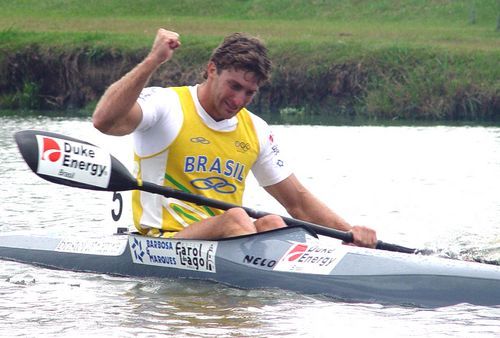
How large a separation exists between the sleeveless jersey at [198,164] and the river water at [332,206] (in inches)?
18.8

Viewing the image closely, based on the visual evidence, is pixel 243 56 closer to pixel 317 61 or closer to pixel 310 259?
pixel 310 259

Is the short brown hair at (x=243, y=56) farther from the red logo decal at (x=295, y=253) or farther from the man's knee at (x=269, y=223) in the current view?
the red logo decal at (x=295, y=253)

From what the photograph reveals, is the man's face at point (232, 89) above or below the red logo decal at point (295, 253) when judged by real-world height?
above

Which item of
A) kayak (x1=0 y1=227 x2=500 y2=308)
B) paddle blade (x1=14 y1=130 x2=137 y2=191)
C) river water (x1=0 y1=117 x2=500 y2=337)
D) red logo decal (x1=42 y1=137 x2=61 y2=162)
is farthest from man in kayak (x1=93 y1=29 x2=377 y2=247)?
red logo decal (x1=42 y1=137 x2=61 y2=162)

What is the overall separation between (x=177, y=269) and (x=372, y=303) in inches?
55.9

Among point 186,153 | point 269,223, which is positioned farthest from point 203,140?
point 269,223

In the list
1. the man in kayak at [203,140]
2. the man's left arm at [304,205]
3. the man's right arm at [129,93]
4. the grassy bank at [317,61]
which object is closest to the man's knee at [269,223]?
the man in kayak at [203,140]

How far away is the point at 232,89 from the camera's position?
8281 millimetres

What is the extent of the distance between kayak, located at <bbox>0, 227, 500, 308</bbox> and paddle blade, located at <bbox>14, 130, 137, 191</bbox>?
1.48 feet

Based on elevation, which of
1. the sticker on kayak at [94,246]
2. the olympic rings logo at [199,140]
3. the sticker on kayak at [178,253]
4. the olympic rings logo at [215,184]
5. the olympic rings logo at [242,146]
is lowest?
the sticker on kayak at [94,246]

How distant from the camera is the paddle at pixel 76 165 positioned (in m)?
8.61

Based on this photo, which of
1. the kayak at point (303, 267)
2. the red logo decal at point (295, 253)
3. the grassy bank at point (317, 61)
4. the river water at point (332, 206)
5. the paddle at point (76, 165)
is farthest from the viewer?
the grassy bank at point (317, 61)

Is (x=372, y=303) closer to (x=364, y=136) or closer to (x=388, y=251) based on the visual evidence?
(x=388, y=251)

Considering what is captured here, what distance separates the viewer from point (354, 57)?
107 feet
